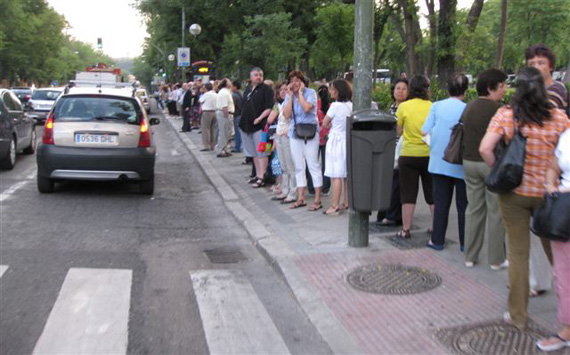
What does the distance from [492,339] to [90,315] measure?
2898 millimetres

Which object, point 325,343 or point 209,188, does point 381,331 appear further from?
point 209,188

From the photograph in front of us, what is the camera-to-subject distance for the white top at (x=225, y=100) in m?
14.3

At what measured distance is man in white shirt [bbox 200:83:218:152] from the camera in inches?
628

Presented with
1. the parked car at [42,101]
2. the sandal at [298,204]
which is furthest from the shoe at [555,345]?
the parked car at [42,101]

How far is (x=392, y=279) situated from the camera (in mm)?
5523

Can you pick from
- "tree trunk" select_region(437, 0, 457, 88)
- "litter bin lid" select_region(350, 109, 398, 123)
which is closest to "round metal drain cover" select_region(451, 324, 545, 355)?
"litter bin lid" select_region(350, 109, 398, 123)

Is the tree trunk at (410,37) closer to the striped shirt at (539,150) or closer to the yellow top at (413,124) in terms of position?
the yellow top at (413,124)

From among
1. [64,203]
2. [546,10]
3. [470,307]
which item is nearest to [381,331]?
[470,307]

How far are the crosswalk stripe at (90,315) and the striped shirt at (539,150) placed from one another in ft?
9.36

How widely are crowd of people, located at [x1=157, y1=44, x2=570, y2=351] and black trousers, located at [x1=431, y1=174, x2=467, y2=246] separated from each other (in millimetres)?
10

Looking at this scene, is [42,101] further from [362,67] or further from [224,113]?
[362,67]

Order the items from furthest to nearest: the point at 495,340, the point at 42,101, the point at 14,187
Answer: the point at 42,101 → the point at 14,187 → the point at 495,340

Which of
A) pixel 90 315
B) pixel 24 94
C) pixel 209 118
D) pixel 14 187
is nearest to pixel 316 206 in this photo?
pixel 90 315

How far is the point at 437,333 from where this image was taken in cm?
432
